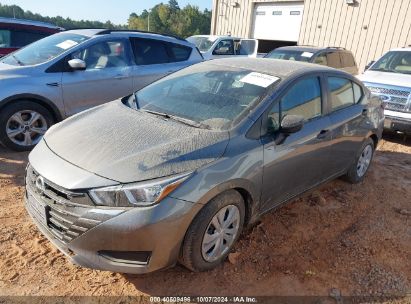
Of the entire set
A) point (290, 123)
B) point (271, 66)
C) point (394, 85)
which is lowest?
point (394, 85)

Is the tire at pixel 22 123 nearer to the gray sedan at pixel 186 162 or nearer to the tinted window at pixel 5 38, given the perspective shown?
the gray sedan at pixel 186 162

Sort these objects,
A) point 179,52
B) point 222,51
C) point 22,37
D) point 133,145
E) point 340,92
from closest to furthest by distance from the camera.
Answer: point 133,145 → point 340,92 → point 179,52 → point 22,37 → point 222,51

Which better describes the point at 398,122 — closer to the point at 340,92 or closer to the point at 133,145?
the point at 340,92

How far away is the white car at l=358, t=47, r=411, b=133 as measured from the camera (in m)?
6.30

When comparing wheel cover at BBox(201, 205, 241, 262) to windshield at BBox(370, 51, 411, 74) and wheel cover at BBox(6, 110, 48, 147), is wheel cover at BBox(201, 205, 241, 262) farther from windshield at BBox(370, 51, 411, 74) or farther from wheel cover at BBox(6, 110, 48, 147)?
windshield at BBox(370, 51, 411, 74)

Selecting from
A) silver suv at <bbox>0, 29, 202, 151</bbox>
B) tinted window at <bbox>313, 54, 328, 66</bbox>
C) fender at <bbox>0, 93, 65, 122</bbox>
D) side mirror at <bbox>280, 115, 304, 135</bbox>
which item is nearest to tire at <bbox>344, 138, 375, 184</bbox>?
side mirror at <bbox>280, 115, 304, 135</bbox>

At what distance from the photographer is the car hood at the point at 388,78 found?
21.6 feet

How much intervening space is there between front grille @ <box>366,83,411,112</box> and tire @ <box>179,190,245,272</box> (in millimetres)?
5034

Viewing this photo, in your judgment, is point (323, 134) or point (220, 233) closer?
point (220, 233)

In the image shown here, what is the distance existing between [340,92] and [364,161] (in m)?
1.24

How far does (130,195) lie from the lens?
221cm

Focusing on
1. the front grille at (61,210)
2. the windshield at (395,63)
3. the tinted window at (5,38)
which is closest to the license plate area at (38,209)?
the front grille at (61,210)

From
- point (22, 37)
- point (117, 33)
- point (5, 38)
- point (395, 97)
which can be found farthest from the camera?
point (22, 37)

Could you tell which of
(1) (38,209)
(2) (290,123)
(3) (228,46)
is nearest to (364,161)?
(2) (290,123)
